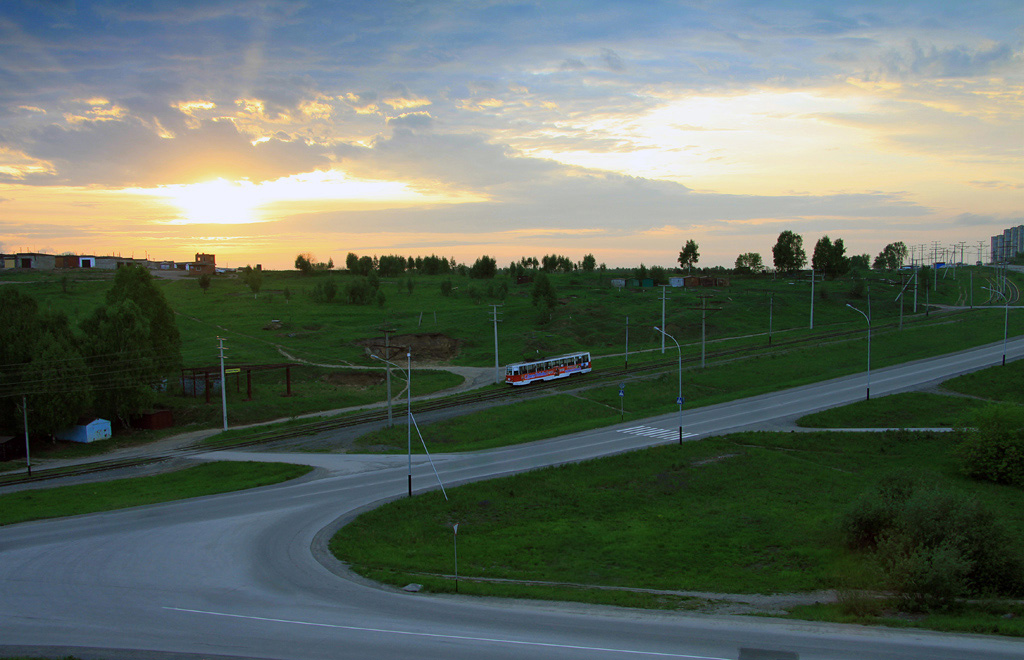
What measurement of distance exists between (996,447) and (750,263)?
5808 inches

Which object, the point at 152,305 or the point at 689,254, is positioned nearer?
the point at 152,305

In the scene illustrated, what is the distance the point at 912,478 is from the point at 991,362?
5441 cm

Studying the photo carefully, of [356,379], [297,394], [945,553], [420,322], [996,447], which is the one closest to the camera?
[945,553]

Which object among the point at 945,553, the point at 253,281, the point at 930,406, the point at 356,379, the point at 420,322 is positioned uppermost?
the point at 253,281

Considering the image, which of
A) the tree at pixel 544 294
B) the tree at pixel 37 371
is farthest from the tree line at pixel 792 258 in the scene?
the tree at pixel 37 371

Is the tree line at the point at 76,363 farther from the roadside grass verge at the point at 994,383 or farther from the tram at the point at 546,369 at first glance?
the roadside grass verge at the point at 994,383

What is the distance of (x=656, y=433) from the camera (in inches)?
1908

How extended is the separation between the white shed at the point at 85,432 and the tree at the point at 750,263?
164 metres

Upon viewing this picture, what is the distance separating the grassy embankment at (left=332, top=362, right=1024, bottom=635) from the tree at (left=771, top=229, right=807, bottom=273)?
420ft

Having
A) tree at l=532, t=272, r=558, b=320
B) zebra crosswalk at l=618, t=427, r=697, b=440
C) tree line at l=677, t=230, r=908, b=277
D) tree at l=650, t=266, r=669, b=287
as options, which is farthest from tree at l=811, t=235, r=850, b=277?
zebra crosswalk at l=618, t=427, r=697, b=440

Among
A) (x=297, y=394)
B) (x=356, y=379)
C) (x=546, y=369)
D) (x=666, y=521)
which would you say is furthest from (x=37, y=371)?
(x=666, y=521)

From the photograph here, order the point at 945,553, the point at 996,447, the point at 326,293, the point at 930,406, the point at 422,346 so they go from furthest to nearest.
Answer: the point at 326,293
the point at 422,346
the point at 930,406
the point at 996,447
the point at 945,553

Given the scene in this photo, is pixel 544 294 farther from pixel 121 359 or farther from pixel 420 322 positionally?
pixel 121 359

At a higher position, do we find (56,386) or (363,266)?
(363,266)
